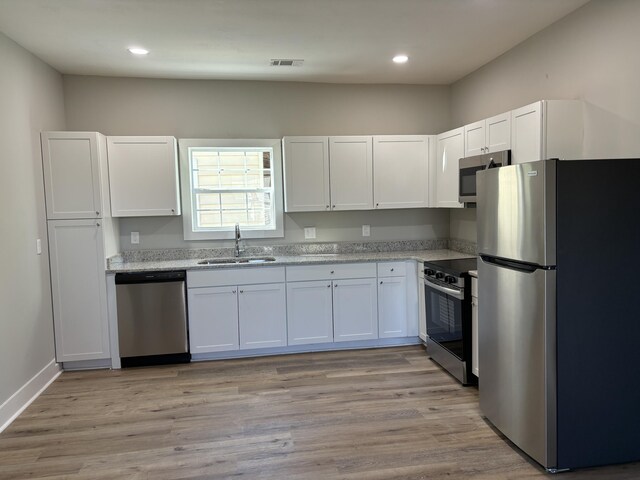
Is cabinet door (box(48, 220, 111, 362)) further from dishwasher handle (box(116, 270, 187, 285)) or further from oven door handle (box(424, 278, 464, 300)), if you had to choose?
oven door handle (box(424, 278, 464, 300))

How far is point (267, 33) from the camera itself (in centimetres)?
330

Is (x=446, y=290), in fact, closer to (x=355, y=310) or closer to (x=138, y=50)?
(x=355, y=310)

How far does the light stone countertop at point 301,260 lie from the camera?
→ 405 cm

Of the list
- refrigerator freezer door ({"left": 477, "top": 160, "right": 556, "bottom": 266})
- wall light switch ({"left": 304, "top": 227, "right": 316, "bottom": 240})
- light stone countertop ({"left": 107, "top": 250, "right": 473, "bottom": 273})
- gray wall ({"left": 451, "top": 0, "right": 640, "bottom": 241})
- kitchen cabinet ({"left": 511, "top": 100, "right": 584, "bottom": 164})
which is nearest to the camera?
refrigerator freezer door ({"left": 477, "top": 160, "right": 556, "bottom": 266})

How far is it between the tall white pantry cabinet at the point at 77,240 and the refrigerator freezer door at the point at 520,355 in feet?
10.4

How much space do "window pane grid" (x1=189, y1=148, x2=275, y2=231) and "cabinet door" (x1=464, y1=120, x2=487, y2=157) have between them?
1947 millimetres

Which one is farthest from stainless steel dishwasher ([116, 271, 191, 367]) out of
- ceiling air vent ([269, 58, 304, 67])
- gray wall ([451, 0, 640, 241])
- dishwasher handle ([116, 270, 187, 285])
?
gray wall ([451, 0, 640, 241])

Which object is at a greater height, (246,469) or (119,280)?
(119,280)

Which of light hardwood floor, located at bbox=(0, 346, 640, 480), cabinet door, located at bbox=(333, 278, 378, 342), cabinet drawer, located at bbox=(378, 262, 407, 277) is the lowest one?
light hardwood floor, located at bbox=(0, 346, 640, 480)

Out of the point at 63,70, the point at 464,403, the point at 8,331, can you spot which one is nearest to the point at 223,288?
the point at 8,331

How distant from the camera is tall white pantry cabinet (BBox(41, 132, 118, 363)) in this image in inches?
151

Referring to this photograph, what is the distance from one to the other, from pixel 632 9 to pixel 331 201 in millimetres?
2735

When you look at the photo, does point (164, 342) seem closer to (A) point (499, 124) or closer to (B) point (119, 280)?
(B) point (119, 280)

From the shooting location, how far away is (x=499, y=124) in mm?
3453
